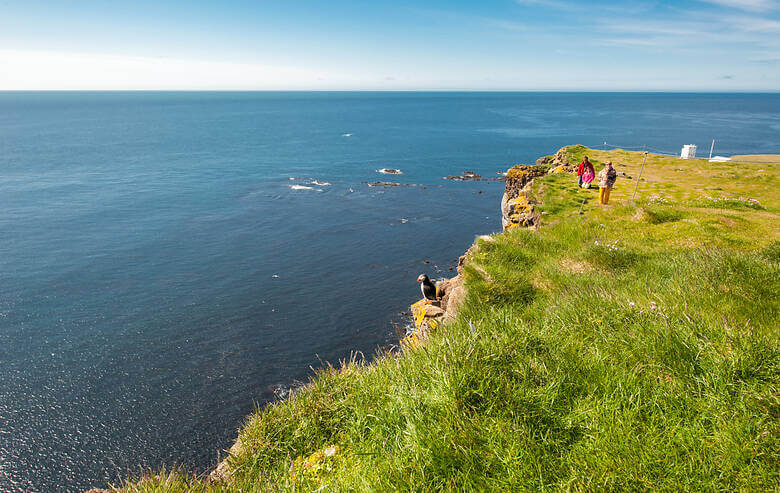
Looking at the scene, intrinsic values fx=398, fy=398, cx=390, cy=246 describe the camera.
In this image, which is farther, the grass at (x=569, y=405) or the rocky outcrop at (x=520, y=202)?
the rocky outcrop at (x=520, y=202)

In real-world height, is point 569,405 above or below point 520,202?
above

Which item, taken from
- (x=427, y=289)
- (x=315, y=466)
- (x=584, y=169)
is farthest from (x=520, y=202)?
(x=315, y=466)

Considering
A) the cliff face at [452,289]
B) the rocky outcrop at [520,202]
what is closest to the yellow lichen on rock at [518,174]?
the rocky outcrop at [520,202]

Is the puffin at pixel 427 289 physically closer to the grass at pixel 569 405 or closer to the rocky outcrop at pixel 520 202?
the rocky outcrop at pixel 520 202

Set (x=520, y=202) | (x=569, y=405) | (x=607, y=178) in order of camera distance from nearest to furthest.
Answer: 1. (x=569, y=405)
2. (x=607, y=178)
3. (x=520, y=202)

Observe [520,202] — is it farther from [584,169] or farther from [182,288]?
[182,288]

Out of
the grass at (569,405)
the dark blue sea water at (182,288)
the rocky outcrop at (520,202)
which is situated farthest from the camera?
the rocky outcrop at (520,202)

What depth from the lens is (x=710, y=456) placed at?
3896 millimetres

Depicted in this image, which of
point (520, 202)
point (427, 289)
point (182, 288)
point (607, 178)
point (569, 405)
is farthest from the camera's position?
point (182, 288)

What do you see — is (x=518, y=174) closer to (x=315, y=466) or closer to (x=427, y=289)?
(x=427, y=289)

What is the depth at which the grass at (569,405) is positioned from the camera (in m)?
4.05

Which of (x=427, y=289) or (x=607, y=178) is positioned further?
(x=427, y=289)

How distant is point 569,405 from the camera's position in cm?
503

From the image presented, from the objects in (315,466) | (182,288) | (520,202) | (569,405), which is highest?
(569,405)
